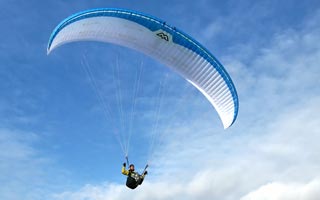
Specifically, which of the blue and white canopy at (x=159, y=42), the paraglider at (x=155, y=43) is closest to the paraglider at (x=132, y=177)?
the paraglider at (x=155, y=43)

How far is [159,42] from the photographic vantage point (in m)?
20.9

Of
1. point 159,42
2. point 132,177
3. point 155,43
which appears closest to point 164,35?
point 159,42

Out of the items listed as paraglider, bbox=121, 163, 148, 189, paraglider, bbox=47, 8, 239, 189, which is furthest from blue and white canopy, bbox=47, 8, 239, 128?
paraglider, bbox=121, 163, 148, 189

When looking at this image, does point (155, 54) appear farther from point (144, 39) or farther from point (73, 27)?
point (73, 27)

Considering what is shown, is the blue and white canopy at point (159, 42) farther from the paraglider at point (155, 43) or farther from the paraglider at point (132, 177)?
the paraglider at point (132, 177)

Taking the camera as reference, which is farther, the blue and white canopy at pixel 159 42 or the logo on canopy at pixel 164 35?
the logo on canopy at pixel 164 35

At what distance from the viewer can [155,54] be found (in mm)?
21734

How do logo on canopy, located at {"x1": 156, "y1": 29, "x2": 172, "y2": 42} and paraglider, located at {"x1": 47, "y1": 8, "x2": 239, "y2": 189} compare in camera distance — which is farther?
logo on canopy, located at {"x1": 156, "y1": 29, "x2": 172, "y2": 42}

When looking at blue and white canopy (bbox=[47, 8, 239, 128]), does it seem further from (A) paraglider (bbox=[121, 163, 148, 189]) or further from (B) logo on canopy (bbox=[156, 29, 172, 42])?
(A) paraglider (bbox=[121, 163, 148, 189])

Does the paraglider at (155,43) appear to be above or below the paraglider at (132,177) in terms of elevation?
above

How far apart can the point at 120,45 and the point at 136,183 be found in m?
6.77

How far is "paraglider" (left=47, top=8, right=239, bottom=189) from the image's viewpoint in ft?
65.1

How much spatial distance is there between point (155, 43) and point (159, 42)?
0.85 feet

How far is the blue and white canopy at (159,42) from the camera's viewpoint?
19812 millimetres
